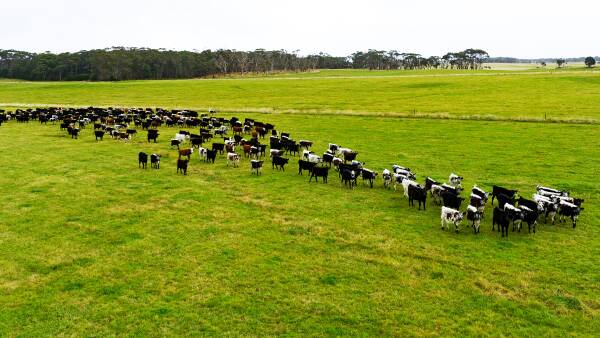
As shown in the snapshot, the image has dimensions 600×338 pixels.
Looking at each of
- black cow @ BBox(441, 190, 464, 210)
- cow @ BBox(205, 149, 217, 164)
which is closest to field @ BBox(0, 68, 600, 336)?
black cow @ BBox(441, 190, 464, 210)

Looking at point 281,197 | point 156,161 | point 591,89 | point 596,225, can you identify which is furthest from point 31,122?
point 591,89

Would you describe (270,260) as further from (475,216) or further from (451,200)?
(451,200)

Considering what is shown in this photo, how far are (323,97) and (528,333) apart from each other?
63.1 meters

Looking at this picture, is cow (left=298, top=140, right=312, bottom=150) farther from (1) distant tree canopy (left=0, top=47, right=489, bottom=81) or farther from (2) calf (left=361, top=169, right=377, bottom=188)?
(1) distant tree canopy (left=0, top=47, right=489, bottom=81)

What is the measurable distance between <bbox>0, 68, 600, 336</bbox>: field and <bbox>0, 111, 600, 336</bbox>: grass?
53 millimetres

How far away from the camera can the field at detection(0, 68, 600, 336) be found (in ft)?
34.9

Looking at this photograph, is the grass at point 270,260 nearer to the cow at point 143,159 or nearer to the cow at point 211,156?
the cow at point 143,159

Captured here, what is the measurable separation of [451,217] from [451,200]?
5.04 ft

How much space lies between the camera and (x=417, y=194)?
1862cm

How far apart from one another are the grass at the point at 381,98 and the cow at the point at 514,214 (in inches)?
1237

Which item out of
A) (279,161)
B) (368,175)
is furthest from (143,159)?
(368,175)

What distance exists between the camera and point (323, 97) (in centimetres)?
7150

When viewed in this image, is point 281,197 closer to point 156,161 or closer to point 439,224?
point 439,224

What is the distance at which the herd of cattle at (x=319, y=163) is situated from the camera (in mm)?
16703
